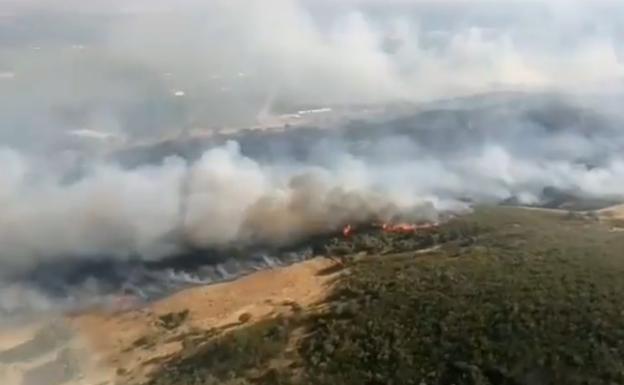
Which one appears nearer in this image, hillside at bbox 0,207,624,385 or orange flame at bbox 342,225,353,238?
hillside at bbox 0,207,624,385

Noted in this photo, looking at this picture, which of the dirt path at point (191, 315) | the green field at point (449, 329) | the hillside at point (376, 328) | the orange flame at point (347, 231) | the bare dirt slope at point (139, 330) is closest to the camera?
the green field at point (449, 329)

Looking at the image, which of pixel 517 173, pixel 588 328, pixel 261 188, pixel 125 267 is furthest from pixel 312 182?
pixel 588 328

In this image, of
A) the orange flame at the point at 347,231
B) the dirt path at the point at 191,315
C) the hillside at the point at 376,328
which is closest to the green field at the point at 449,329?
the hillside at the point at 376,328

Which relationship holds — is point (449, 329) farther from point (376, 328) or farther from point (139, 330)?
point (139, 330)

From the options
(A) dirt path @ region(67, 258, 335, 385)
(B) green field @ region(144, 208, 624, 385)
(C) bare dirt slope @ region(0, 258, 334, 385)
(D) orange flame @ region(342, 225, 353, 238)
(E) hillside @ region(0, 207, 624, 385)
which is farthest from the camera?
(D) orange flame @ region(342, 225, 353, 238)

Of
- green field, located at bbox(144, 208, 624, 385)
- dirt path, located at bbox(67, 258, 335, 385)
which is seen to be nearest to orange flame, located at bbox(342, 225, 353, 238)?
dirt path, located at bbox(67, 258, 335, 385)

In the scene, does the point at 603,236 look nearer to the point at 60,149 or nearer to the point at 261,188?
the point at 261,188

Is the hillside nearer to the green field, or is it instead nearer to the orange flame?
the green field

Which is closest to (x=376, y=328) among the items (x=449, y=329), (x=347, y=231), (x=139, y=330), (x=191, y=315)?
(x=449, y=329)

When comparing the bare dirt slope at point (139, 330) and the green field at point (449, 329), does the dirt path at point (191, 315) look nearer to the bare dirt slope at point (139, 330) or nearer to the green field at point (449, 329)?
the bare dirt slope at point (139, 330)

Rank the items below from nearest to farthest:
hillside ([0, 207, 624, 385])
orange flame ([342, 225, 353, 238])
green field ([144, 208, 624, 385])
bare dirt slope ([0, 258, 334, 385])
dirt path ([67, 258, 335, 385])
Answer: green field ([144, 208, 624, 385]) < hillside ([0, 207, 624, 385]) < bare dirt slope ([0, 258, 334, 385]) < dirt path ([67, 258, 335, 385]) < orange flame ([342, 225, 353, 238])
